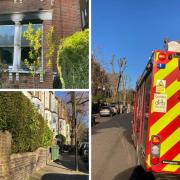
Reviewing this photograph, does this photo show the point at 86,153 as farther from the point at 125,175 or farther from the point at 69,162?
the point at 125,175

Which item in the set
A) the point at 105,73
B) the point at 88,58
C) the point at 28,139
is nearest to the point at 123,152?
the point at 28,139

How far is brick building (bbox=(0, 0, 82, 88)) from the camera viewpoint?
6.04 meters

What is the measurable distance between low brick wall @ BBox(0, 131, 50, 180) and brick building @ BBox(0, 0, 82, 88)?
0.90 meters

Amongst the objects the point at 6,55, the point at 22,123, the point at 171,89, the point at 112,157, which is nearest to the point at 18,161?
the point at 22,123

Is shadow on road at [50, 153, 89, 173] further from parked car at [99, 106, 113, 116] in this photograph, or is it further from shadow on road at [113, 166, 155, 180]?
parked car at [99, 106, 113, 116]

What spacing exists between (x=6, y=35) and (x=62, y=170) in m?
2.10

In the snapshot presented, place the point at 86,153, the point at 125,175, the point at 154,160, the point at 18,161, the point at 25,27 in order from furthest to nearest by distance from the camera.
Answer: the point at 125,175, the point at 18,161, the point at 25,27, the point at 86,153, the point at 154,160

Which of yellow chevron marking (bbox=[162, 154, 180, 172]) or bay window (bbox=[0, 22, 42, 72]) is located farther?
bay window (bbox=[0, 22, 42, 72])

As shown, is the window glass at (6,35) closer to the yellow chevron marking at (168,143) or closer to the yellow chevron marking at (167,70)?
the yellow chevron marking at (167,70)

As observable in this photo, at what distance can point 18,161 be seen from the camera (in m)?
6.28

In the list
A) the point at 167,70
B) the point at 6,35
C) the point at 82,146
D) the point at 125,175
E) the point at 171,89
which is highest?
the point at 6,35

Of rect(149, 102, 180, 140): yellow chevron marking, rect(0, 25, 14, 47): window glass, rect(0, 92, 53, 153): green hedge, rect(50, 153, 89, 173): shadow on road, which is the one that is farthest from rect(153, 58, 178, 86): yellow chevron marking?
rect(0, 25, 14, 47): window glass

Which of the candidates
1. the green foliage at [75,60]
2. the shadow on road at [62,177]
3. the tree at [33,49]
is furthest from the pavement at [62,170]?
the tree at [33,49]

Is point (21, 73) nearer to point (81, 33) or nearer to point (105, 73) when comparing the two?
point (81, 33)
